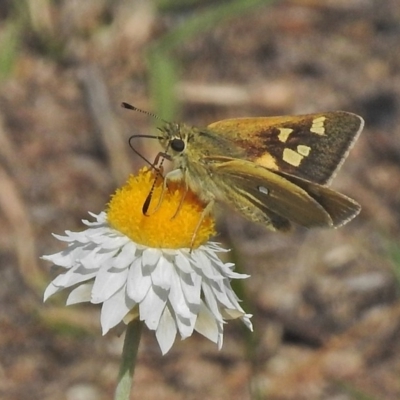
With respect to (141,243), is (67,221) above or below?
below

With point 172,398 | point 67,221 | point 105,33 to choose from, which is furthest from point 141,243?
point 105,33

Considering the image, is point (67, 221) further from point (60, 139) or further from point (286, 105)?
point (286, 105)

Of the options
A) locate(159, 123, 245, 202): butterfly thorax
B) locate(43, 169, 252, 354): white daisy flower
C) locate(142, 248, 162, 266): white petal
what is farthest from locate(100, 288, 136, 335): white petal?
locate(159, 123, 245, 202): butterfly thorax

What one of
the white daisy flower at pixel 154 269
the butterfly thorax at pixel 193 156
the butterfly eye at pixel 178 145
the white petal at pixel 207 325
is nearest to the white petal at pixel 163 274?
the white daisy flower at pixel 154 269

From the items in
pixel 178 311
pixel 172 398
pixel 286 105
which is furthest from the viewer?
pixel 286 105

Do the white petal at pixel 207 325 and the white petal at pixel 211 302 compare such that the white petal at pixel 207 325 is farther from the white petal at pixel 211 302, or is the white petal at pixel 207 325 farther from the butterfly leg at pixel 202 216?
the butterfly leg at pixel 202 216

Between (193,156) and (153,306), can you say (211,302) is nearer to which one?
(153,306)
